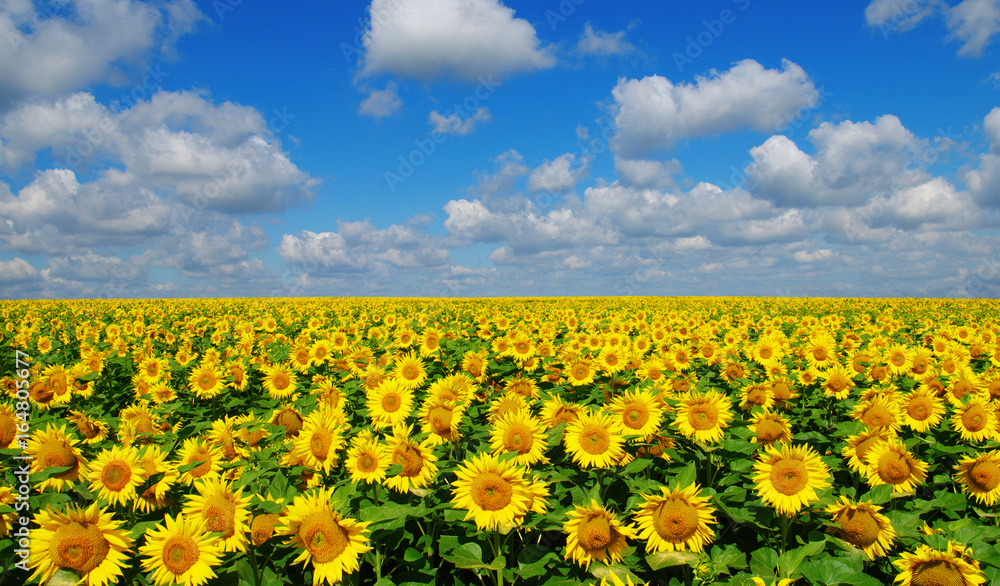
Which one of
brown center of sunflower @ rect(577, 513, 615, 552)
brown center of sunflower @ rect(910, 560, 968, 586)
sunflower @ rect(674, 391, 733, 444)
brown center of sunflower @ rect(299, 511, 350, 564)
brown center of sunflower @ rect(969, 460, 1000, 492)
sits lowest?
brown center of sunflower @ rect(910, 560, 968, 586)

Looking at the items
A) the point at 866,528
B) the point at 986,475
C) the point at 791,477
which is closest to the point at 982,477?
the point at 986,475

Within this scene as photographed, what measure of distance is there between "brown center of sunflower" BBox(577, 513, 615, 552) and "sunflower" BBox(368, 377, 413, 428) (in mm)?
2305

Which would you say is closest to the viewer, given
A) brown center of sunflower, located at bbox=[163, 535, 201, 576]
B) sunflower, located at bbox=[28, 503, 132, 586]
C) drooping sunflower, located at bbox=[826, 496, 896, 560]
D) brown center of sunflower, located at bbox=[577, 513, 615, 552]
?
sunflower, located at bbox=[28, 503, 132, 586]

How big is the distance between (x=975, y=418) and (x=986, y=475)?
126cm

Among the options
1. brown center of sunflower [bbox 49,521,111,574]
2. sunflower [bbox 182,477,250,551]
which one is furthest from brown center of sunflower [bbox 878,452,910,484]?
brown center of sunflower [bbox 49,521,111,574]

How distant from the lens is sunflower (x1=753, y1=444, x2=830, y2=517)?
128 inches

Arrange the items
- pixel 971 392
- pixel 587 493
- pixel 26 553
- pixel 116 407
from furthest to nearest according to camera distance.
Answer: pixel 116 407 < pixel 971 392 < pixel 587 493 < pixel 26 553

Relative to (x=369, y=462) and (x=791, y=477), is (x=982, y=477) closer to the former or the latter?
(x=791, y=477)

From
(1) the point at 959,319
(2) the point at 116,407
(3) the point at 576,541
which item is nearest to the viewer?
(3) the point at 576,541

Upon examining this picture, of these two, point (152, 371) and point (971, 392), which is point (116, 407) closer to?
point (152, 371)

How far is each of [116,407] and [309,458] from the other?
578cm

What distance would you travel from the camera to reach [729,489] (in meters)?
3.57

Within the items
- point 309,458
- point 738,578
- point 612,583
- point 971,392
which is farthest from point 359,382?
point 971,392

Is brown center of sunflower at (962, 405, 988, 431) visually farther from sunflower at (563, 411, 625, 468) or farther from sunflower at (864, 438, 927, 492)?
sunflower at (563, 411, 625, 468)
